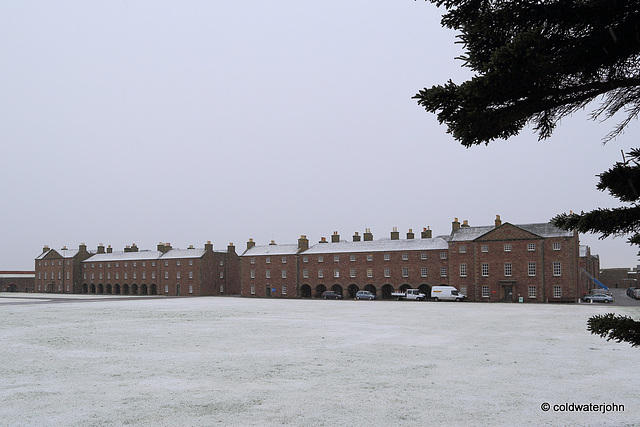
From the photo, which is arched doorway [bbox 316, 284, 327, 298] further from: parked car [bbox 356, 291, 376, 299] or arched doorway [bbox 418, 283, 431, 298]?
arched doorway [bbox 418, 283, 431, 298]

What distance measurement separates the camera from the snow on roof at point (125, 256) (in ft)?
344

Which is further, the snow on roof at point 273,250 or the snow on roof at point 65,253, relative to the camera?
the snow on roof at point 65,253

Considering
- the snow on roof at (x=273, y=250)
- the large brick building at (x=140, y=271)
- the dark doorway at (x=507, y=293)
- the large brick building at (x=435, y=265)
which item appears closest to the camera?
the large brick building at (x=435, y=265)

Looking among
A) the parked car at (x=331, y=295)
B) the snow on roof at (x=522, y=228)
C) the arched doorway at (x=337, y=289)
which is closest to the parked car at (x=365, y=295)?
the parked car at (x=331, y=295)

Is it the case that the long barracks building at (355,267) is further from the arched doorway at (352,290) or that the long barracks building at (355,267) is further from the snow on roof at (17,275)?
the snow on roof at (17,275)

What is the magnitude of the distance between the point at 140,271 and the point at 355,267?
164ft

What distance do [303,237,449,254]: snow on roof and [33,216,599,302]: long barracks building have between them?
183 millimetres

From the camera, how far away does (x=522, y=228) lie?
2623 inches

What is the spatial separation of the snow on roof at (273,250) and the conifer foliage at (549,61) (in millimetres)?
81703

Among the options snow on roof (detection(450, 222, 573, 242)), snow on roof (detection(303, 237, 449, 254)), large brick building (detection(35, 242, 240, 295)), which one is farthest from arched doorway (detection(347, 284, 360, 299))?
large brick building (detection(35, 242, 240, 295))

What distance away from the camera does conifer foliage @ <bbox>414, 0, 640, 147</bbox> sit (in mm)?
5582

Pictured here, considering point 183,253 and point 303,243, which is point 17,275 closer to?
point 183,253

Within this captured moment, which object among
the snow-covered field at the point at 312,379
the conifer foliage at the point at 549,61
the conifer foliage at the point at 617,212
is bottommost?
the snow-covered field at the point at 312,379

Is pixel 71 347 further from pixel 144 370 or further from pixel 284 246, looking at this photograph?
pixel 284 246
